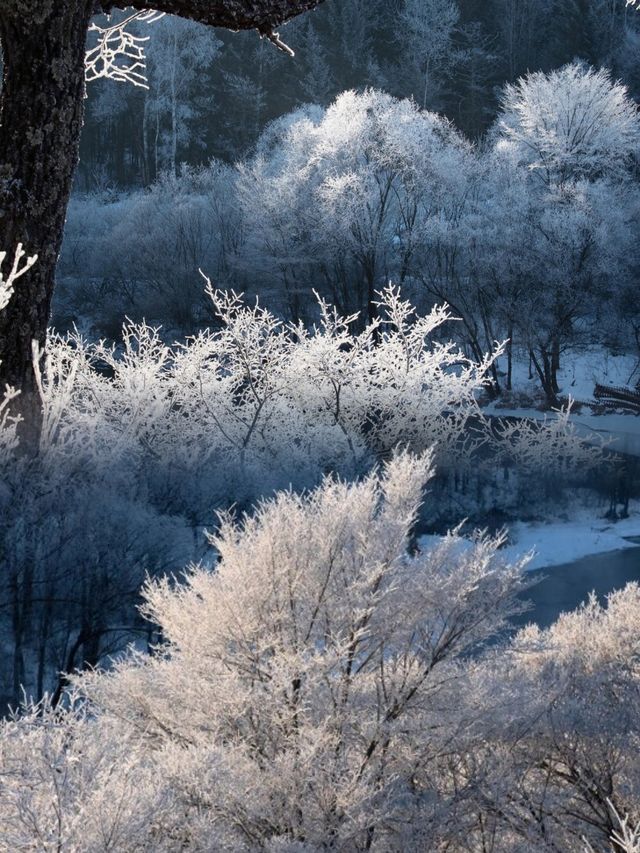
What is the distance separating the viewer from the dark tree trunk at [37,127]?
7.68 feet

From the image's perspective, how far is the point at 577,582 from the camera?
53.4 feet

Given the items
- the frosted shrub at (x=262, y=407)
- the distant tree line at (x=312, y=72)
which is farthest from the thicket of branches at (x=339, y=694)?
the distant tree line at (x=312, y=72)

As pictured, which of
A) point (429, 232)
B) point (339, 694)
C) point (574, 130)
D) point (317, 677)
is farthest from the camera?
point (574, 130)

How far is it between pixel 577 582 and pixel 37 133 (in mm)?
15178

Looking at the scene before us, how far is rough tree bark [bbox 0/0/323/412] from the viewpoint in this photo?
7.69 feet

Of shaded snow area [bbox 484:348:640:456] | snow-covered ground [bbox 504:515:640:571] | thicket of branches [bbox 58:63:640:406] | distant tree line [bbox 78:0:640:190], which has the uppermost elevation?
distant tree line [bbox 78:0:640:190]

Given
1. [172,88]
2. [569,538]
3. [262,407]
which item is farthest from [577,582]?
[172,88]

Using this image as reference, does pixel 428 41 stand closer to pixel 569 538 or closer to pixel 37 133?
pixel 569 538

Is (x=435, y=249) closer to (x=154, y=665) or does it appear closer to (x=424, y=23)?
(x=424, y=23)

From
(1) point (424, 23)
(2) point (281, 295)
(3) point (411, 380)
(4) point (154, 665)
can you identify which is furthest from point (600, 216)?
(4) point (154, 665)

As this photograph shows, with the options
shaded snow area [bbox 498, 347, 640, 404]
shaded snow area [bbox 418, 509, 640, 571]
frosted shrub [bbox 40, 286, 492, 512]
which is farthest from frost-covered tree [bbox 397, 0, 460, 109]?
frosted shrub [bbox 40, 286, 492, 512]

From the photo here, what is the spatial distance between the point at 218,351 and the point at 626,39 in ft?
94.8

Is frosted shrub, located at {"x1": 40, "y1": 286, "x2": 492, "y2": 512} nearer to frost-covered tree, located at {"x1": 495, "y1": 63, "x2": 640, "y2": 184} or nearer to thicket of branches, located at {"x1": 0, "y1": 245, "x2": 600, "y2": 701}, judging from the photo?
thicket of branches, located at {"x1": 0, "y1": 245, "x2": 600, "y2": 701}

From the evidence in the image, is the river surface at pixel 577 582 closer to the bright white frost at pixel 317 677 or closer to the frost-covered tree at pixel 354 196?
the bright white frost at pixel 317 677
